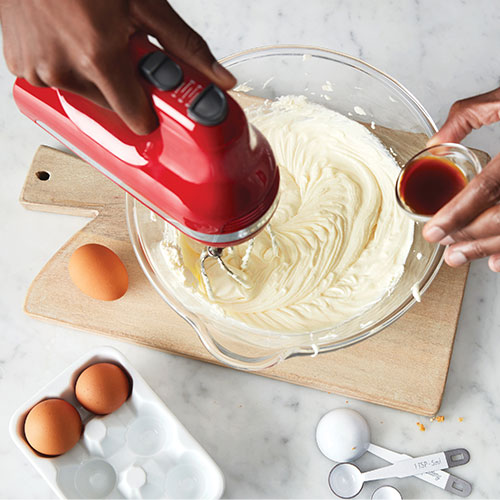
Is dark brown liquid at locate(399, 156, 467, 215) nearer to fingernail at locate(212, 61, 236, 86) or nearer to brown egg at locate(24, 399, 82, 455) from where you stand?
fingernail at locate(212, 61, 236, 86)

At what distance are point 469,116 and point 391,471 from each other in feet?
3.25

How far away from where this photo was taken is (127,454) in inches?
62.8

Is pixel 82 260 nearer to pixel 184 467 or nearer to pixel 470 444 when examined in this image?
pixel 184 467

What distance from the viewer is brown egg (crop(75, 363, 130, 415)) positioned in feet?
5.09

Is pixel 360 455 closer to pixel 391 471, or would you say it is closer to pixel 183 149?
pixel 391 471

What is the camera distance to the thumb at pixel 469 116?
1525 millimetres

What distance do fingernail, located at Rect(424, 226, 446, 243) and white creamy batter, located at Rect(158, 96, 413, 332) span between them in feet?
1.00

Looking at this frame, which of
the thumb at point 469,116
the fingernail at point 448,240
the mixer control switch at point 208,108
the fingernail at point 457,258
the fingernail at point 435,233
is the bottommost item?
the fingernail at point 457,258

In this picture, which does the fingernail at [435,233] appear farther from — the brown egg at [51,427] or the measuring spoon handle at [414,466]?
the brown egg at [51,427]

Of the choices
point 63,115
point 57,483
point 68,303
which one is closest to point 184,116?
point 63,115

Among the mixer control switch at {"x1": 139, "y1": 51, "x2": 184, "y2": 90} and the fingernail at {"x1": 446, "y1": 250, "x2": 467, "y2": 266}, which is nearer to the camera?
the mixer control switch at {"x1": 139, "y1": 51, "x2": 184, "y2": 90}

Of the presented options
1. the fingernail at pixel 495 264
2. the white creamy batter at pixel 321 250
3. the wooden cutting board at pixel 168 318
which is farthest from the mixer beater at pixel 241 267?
the fingernail at pixel 495 264

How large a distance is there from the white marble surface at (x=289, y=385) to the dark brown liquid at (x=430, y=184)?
381mm

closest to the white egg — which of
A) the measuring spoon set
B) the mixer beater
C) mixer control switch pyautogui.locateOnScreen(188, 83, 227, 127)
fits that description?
the measuring spoon set
